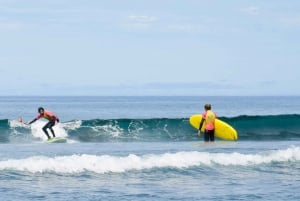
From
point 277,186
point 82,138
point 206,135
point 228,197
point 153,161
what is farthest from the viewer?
point 82,138

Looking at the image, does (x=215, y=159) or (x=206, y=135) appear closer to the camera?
(x=215, y=159)

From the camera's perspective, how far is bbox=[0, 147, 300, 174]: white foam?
15492mm

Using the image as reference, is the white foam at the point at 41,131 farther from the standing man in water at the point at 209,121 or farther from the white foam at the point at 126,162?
the white foam at the point at 126,162

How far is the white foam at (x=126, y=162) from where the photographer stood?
1549 centimetres

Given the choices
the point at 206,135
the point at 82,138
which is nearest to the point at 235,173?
the point at 206,135

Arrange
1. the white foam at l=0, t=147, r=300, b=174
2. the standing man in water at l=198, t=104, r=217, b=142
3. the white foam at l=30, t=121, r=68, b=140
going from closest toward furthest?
the white foam at l=0, t=147, r=300, b=174 → the standing man in water at l=198, t=104, r=217, b=142 → the white foam at l=30, t=121, r=68, b=140

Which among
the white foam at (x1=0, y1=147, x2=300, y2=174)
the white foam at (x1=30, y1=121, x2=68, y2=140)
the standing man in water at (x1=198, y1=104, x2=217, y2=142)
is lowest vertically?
the white foam at (x1=0, y1=147, x2=300, y2=174)

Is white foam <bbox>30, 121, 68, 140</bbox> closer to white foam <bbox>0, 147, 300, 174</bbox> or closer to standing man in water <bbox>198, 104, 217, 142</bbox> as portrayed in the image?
standing man in water <bbox>198, 104, 217, 142</bbox>

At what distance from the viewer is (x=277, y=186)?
13.7 m

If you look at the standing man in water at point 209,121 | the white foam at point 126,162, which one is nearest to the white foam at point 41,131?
the standing man in water at point 209,121

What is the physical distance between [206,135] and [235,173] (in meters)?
7.66

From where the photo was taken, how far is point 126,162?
16250mm

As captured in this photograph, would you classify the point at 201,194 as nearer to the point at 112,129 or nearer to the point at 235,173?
the point at 235,173

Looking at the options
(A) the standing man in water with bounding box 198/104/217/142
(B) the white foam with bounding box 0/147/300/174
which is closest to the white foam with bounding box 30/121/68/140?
(A) the standing man in water with bounding box 198/104/217/142
